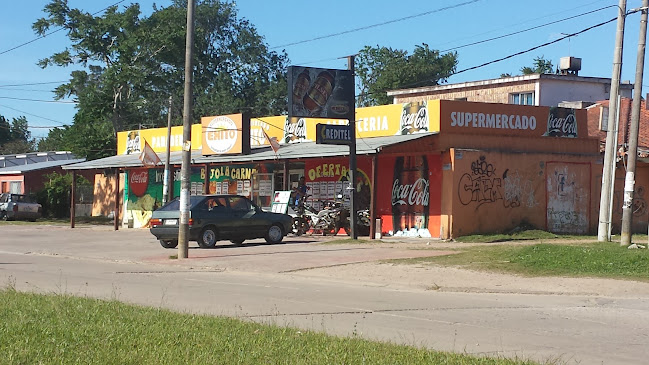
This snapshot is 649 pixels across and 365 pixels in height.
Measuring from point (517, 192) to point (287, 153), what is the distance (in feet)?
27.7

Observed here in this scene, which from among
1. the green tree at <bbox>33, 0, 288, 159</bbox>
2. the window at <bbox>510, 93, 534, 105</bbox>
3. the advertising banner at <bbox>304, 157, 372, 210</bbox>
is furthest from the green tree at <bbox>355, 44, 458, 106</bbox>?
the advertising banner at <bbox>304, 157, 372, 210</bbox>

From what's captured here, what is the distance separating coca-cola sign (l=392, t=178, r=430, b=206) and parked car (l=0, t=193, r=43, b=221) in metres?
29.6

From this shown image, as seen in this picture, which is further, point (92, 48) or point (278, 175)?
point (92, 48)

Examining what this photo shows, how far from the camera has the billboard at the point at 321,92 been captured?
26.8 meters

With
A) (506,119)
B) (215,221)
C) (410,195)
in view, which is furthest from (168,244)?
(506,119)

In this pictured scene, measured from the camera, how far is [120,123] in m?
62.5

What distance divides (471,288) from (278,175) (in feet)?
65.6

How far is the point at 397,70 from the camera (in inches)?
2943

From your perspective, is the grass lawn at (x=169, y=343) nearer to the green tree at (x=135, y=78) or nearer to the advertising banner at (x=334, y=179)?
the advertising banner at (x=334, y=179)

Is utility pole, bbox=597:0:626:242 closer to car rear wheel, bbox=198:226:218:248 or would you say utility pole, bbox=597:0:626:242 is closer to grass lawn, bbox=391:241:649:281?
grass lawn, bbox=391:241:649:281

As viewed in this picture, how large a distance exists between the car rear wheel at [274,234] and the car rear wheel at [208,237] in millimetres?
2107

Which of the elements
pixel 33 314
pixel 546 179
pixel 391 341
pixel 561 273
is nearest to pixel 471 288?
pixel 561 273

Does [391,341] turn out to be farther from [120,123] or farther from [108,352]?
[120,123]

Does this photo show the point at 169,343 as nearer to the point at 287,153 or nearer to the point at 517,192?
the point at 517,192
